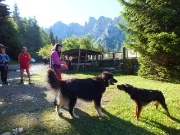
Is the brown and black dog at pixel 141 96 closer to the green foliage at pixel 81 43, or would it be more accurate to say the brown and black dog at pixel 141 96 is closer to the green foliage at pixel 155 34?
the green foliage at pixel 155 34

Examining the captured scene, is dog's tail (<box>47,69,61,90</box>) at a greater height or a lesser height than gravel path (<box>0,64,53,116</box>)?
greater

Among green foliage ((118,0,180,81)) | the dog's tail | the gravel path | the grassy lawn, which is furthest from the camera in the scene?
green foliage ((118,0,180,81))

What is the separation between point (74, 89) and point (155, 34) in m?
9.19

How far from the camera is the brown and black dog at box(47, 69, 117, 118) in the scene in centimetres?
558

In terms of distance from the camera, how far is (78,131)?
16.2ft

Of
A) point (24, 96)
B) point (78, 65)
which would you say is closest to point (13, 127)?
point (24, 96)

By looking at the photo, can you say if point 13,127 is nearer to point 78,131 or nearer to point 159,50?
point 78,131

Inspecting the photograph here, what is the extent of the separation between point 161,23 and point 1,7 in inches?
1284

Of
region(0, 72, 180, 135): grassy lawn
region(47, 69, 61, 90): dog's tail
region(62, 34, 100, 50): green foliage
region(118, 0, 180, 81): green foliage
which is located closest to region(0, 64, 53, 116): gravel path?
region(0, 72, 180, 135): grassy lawn

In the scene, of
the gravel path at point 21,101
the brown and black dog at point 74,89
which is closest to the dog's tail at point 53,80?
the brown and black dog at point 74,89

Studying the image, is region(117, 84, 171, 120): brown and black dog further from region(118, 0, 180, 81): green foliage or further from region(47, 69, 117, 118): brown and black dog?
region(118, 0, 180, 81): green foliage

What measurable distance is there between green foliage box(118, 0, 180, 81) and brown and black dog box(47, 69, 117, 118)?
8.04 m

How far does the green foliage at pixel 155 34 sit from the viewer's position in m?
12.8

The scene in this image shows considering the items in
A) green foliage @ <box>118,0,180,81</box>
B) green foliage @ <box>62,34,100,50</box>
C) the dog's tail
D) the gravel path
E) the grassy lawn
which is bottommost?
the grassy lawn
